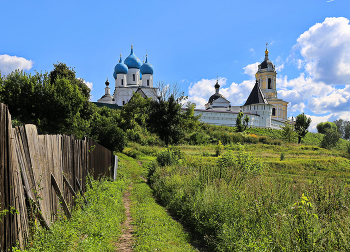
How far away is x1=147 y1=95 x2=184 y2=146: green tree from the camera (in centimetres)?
2777

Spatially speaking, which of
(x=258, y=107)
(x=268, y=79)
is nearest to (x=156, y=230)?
(x=258, y=107)

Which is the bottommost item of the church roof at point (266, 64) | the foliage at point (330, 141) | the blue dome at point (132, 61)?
the foliage at point (330, 141)

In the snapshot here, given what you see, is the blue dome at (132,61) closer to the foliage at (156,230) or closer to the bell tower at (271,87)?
the bell tower at (271,87)

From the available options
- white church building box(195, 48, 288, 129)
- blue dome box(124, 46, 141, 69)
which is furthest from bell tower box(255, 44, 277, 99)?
blue dome box(124, 46, 141, 69)

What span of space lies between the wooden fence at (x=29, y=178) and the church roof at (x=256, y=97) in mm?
62337

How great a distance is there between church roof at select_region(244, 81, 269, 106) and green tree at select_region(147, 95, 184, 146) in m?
40.4

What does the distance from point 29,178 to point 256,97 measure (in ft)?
214

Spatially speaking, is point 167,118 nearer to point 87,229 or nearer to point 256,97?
point 87,229

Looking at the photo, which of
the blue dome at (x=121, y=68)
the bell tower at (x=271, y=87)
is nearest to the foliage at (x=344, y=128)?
the bell tower at (x=271, y=87)

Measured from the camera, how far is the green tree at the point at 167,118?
27766 millimetres

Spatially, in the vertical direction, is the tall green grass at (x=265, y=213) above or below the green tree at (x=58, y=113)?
below

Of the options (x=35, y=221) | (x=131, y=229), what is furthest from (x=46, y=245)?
(x=131, y=229)

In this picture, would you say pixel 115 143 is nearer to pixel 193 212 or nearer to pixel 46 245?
pixel 193 212

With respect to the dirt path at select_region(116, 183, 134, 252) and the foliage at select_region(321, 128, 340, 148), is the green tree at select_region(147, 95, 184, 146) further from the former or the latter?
the foliage at select_region(321, 128, 340, 148)
